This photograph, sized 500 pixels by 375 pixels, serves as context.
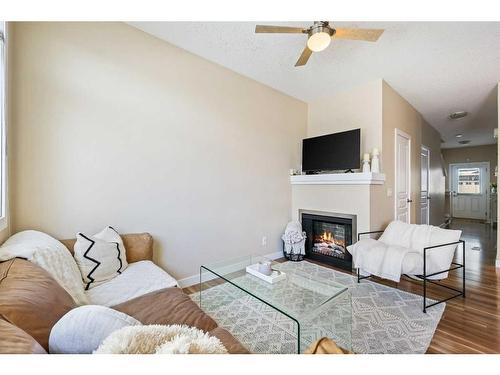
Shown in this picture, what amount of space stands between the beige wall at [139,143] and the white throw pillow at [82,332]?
1.47 metres

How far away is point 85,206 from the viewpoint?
2.01 m

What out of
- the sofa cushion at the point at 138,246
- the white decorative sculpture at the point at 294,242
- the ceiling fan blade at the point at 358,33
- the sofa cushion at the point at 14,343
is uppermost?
the ceiling fan blade at the point at 358,33

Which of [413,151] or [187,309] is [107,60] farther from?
[413,151]

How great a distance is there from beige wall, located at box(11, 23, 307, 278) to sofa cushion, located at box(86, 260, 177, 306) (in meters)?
0.52

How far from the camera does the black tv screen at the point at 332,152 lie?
3160mm

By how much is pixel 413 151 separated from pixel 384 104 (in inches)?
59.9

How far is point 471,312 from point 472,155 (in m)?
8.43

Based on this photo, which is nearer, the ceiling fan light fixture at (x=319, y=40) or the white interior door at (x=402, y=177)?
the ceiling fan light fixture at (x=319, y=40)

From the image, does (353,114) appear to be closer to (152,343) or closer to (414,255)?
(414,255)

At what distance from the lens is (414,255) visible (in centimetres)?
224

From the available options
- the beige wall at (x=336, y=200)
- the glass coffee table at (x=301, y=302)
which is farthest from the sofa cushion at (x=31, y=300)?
the beige wall at (x=336, y=200)

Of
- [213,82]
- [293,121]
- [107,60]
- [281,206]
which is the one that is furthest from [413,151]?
[107,60]

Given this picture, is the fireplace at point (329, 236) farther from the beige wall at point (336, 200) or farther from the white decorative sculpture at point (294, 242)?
the white decorative sculpture at point (294, 242)

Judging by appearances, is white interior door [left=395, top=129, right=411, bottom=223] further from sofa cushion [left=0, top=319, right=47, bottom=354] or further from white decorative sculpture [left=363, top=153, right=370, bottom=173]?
sofa cushion [left=0, top=319, right=47, bottom=354]
